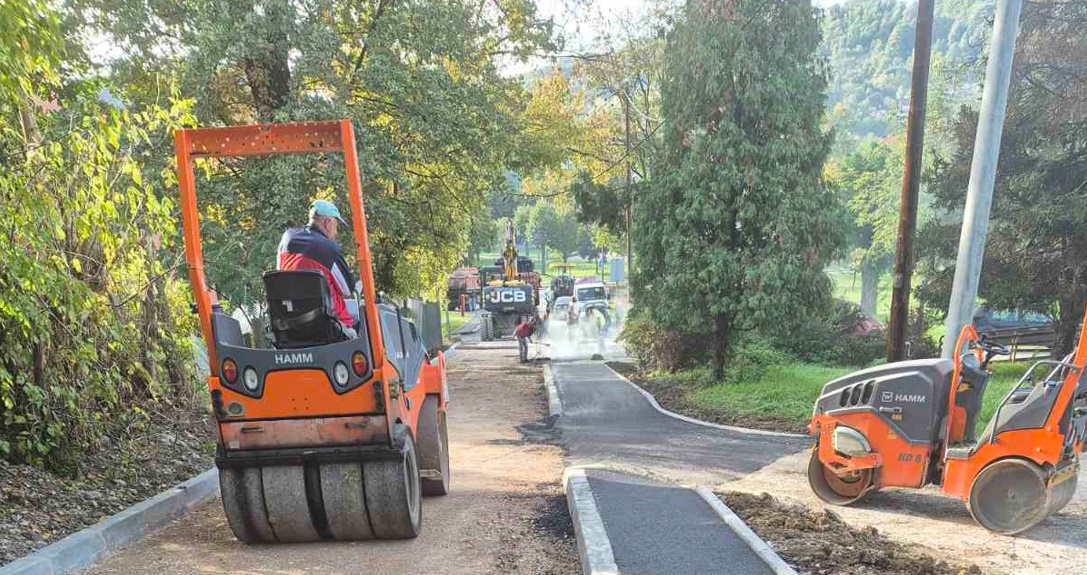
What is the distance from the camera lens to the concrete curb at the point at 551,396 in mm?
14508

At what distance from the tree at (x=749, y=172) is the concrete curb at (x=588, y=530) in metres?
8.61

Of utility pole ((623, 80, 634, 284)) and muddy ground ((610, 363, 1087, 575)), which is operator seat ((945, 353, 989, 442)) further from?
utility pole ((623, 80, 634, 284))

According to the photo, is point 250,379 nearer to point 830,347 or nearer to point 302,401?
point 302,401

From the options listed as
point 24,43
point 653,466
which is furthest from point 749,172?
point 24,43

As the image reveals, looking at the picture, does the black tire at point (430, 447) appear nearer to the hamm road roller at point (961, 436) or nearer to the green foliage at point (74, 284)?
the green foliage at point (74, 284)

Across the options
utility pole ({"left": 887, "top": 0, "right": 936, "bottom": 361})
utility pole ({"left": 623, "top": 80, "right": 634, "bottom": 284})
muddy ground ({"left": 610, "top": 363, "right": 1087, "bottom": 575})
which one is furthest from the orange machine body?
utility pole ({"left": 623, "top": 80, "right": 634, "bottom": 284})

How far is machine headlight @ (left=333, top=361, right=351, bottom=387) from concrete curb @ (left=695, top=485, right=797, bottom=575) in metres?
2.94

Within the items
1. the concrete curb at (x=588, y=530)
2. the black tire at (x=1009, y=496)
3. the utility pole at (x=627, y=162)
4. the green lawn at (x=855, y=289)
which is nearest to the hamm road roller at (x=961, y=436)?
the black tire at (x=1009, y=496)

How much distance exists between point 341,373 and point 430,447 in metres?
1.93

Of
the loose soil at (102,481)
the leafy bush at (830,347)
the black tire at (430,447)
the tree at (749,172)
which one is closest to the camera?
the loose soil at (102,481)

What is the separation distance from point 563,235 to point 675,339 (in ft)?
233

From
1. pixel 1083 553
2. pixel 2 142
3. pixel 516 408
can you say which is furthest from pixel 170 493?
pixel 516 408

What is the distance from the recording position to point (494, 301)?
33875mm

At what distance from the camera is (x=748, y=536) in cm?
568
